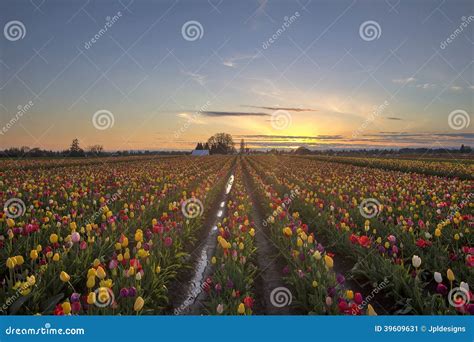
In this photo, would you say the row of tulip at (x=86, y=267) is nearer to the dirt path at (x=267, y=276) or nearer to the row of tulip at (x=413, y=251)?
the dirt path at (x=267, y=276)

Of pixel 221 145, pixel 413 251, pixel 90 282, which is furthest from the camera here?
pixel 221 145

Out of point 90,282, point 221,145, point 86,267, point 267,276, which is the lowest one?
point 90,282

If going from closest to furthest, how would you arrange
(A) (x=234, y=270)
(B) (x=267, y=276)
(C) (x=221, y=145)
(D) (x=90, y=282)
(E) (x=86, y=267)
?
(D) (x=90, y=282)
(A) (x=234, y=270)
(E) (x=86, y=267)
(B) (x=267, y=276)
(C) (x=221, y=145)

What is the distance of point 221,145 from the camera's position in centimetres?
12638

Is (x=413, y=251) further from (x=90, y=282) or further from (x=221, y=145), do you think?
(x=221, y=145)

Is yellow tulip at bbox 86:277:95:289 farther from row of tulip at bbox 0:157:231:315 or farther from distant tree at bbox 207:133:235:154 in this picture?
distant tree at bbox 207:133:235:154

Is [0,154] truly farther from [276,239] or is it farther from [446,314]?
[446,314]

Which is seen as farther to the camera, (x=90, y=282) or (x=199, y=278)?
(x=199, y=278)

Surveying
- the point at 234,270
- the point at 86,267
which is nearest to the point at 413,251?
the point at 234,270

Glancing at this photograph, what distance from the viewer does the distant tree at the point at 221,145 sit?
123 metres

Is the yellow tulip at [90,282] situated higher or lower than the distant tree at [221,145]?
lower

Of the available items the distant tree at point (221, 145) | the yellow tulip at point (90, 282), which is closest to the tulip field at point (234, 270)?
the yellow tulip at point (90, 282)

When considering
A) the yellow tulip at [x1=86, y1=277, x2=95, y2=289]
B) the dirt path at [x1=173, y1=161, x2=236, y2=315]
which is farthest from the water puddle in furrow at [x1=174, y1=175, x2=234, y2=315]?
the yellow tulip at [x1=86, y1=277, x2=95, y2=289]
